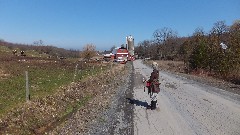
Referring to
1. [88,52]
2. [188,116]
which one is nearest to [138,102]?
[188,116]

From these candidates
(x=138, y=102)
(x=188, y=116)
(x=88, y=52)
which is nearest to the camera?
(x=188, y=116)

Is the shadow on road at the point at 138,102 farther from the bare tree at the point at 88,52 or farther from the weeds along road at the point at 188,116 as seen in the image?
the bare tree at the point at 88,52

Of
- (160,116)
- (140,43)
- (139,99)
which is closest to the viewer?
(160,116)

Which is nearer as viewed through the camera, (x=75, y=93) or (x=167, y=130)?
(x=167, y=130)

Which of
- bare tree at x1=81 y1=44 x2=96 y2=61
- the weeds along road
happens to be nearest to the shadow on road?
the weeds along road

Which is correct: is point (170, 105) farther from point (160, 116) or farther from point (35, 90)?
point (35, 90)

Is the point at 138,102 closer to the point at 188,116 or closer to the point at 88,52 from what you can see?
the point at 188,116

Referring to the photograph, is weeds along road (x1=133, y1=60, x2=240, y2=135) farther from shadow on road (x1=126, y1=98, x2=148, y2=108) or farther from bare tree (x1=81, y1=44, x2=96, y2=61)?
bare tree (x1=81, y1=44, x2=96, y2=61)

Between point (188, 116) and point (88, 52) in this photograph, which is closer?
point (188, 116)

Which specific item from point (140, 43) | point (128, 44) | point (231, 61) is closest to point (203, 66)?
point (231, 61)

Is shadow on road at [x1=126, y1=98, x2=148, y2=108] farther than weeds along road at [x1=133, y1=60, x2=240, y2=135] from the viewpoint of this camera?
Yes

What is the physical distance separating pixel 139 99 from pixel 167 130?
271 inches

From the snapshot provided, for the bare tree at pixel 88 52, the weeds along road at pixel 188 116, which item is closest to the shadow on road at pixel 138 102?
the weeds along road at pixel 188 116

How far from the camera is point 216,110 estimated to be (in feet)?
44.8
